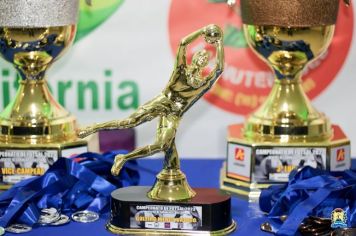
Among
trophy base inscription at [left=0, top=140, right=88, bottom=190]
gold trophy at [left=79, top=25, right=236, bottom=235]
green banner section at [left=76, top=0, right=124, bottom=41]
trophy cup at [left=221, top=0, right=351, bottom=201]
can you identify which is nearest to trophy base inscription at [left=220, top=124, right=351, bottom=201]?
trophy cup at [left=221, top=0, right=351, bottom=201]

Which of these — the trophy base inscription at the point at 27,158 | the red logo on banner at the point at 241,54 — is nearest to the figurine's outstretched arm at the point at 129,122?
the trophy base inscription at the point at 27,158

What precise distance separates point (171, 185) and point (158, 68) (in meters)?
0.57

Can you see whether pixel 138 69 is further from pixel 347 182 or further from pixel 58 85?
pixel 347 182

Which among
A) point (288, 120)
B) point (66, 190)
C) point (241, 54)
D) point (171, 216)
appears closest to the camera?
point (171, 216)

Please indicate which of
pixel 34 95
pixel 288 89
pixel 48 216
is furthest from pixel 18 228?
pixel 288 89

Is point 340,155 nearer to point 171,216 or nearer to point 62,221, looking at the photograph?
point 171,216

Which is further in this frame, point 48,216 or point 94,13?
point 94,13

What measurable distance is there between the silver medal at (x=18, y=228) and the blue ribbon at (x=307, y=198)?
36cm

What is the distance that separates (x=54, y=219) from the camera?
3.75ft

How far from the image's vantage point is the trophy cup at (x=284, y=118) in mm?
1269

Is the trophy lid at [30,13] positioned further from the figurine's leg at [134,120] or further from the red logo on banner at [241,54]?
the red logo on banner at [241,54]

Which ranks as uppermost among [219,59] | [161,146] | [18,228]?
[219,59]

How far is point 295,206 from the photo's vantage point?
1.11 metres

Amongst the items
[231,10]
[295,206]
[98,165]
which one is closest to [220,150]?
[231,10]
